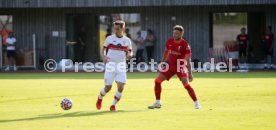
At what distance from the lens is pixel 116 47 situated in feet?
56.0

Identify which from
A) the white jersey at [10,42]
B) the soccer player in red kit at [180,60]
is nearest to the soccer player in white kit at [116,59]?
the soccer player in red kit at [180,60]

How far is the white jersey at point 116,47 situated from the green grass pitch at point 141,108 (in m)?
1.20

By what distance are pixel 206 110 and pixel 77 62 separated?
25267 mm

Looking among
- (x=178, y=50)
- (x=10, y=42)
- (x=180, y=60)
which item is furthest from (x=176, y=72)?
(x=10, y=42)

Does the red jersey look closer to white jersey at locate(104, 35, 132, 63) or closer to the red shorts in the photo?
the red shorts

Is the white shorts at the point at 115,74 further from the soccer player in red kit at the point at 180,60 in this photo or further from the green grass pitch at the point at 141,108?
the soccer player in red kit at the point at 180,60

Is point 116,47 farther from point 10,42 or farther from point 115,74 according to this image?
point 10,42

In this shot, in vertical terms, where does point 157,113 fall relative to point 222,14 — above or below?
below

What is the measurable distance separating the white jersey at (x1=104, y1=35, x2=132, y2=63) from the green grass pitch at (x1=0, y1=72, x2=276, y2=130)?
47.4 inches

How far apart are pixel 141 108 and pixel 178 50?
1.60 m

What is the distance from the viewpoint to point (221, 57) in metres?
38.7

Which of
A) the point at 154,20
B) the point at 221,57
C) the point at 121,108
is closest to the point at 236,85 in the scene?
the point at 121,108

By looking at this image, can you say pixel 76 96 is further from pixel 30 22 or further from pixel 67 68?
pixel 30 22

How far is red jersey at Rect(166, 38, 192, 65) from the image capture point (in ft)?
57.0
